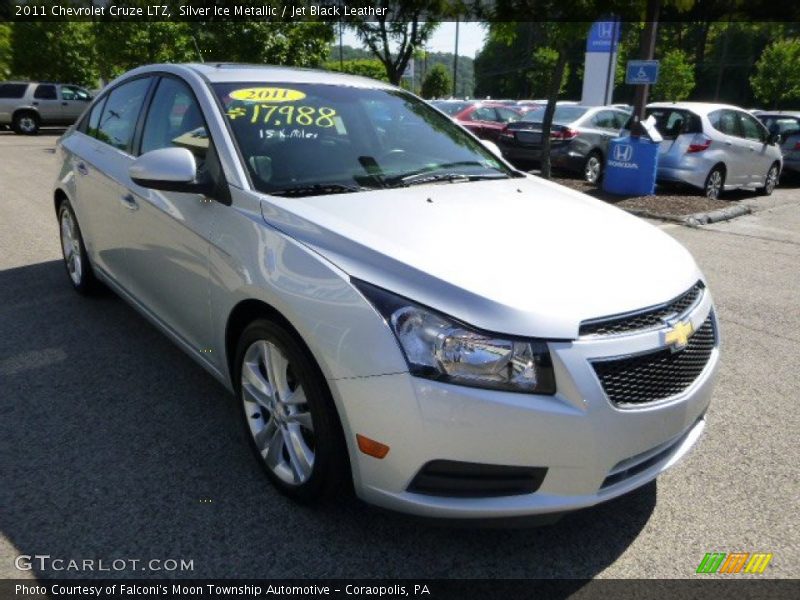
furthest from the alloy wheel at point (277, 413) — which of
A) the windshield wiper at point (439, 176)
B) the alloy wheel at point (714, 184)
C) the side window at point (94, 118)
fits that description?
the alloy wheel at point (714, 184)

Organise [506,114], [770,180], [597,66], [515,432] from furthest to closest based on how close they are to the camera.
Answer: [597,66]
[506,114]
[770,180]
[515,432]

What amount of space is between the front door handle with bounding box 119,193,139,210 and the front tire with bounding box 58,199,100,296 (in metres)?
1.17

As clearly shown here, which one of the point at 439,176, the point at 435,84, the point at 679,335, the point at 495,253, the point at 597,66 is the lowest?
the point at 435,84

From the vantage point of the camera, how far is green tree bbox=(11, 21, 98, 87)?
3067cm

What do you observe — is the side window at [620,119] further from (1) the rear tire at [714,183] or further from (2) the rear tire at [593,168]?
(1) the rear tire at [714,183]

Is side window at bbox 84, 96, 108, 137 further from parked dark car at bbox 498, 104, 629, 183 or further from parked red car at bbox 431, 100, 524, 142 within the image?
parked red car at bbox 431, 100, 524, 142

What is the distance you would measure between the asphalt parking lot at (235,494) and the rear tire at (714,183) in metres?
7.06

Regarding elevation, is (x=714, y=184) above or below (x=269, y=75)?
below


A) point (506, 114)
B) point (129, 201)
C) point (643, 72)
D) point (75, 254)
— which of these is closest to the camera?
point (129, 201)

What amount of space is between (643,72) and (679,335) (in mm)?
8556

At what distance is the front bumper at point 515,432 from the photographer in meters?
1.95

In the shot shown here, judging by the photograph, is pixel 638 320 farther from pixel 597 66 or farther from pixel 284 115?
pixel 597 66

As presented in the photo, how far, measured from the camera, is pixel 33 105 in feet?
78.3

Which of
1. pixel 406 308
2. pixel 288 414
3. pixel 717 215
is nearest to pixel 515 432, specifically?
pixel 406 308
